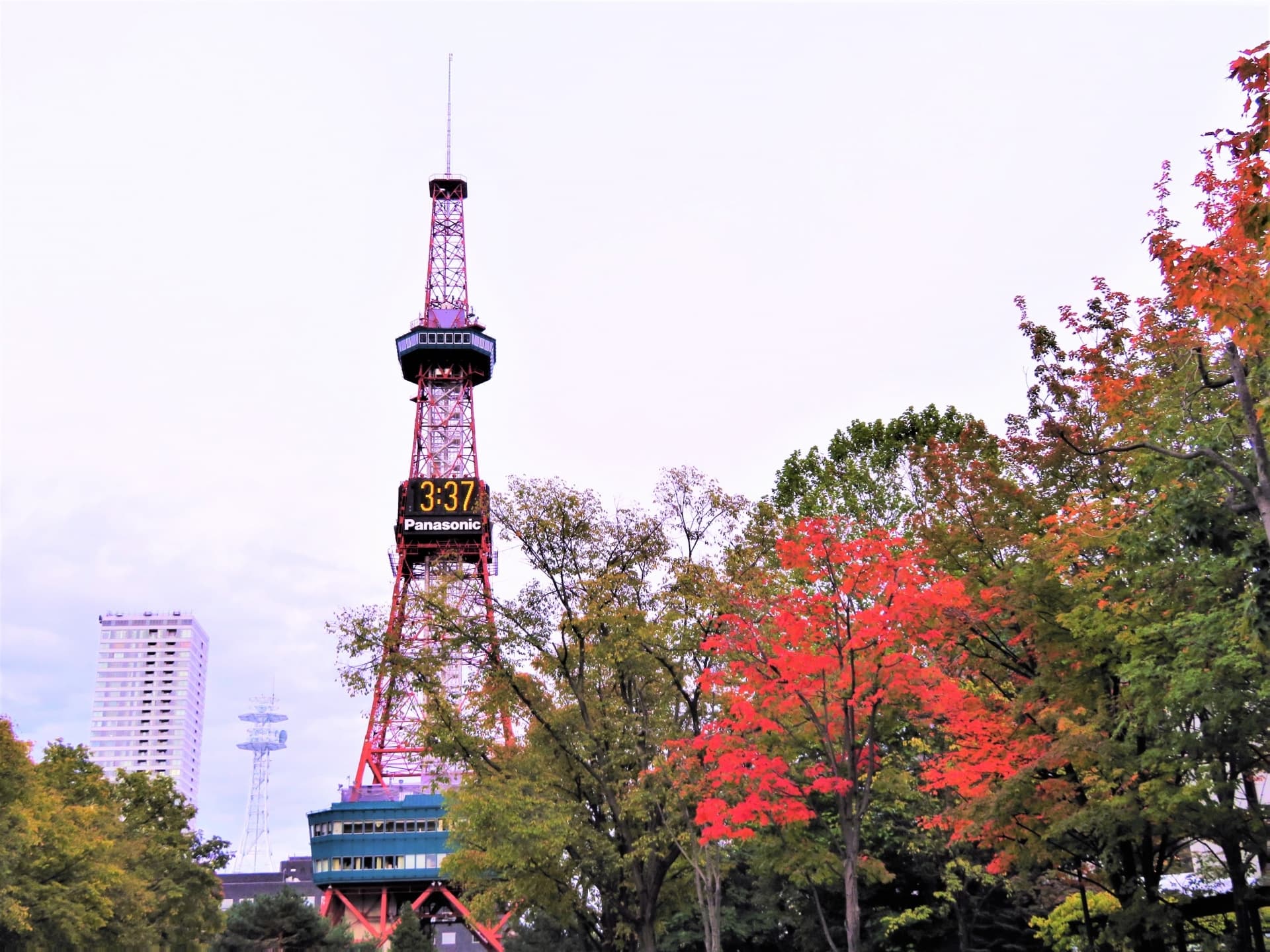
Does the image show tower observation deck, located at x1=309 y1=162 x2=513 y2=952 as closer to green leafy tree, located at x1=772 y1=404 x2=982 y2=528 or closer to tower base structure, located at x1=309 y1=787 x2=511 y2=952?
tower base structure, located at x1=309 y1=787 x2=511 y2=952

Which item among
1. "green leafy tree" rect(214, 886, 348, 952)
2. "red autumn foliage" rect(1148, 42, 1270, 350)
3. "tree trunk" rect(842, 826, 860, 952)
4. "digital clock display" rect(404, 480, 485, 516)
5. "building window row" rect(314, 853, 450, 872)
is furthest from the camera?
"digital clock display" rect(404, 480, 485, 516)

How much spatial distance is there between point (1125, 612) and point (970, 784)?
16.0ft

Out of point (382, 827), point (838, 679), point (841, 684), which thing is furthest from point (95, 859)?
point (382, 827)

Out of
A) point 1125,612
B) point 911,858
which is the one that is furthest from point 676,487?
point 911,858

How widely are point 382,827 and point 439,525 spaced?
22.8 metres

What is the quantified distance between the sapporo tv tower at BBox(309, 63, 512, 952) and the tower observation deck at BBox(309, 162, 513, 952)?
8 cm

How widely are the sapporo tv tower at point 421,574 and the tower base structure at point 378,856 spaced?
75mm

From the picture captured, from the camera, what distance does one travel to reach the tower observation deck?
76875mm

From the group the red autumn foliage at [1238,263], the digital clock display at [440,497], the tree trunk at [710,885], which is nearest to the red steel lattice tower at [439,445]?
the digital clock display at [440,497]

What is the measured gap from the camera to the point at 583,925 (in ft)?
90.2

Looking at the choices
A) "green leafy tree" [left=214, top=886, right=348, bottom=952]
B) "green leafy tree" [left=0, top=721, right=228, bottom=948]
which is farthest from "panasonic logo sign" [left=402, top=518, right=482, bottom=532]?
"green leafy tree" [left=0, top=721, right=228, bottom=948]

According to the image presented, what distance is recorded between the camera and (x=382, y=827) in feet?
254

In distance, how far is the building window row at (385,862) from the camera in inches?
3009

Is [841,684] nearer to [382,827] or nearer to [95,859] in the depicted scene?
[95,859]
